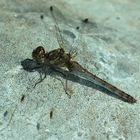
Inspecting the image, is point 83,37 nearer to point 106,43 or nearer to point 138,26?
point 106,43

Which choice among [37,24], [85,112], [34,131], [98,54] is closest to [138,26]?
[98,54]

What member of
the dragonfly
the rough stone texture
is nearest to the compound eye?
the dragonfly

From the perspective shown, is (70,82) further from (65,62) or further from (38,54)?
(38,54)

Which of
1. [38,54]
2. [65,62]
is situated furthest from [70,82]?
[38,54]

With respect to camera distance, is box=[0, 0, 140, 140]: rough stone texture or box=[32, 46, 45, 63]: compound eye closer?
box=[0, 0, 140, 140]: rough stone texture

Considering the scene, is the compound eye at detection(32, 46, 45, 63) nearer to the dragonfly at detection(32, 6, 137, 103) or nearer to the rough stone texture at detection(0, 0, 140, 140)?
the dragonfly at detection(32, 6, 137, 103)

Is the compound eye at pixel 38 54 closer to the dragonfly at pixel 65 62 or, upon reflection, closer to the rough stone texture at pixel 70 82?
the dragonfly at pixel 65 62
